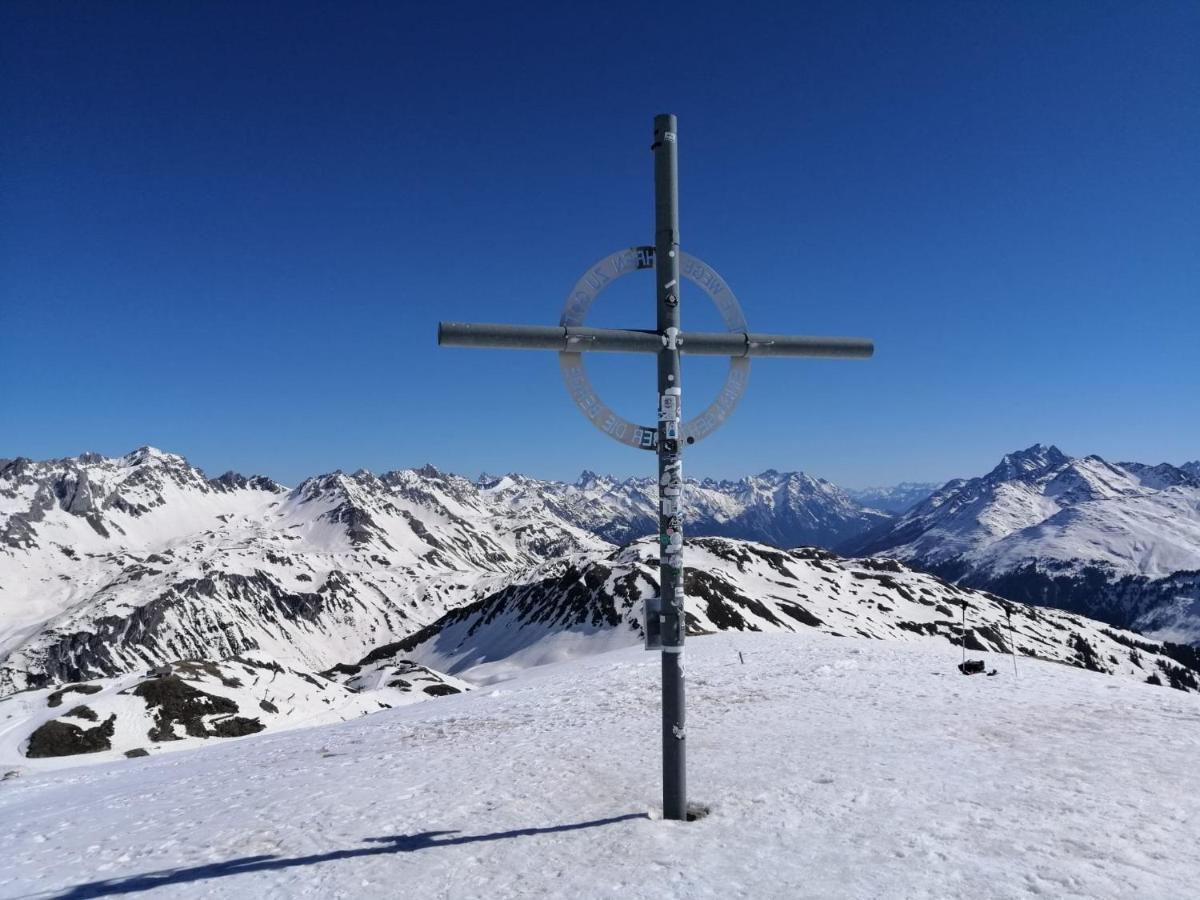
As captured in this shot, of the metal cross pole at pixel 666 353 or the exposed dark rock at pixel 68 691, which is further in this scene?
the exposed dark rock at pixel 68 691

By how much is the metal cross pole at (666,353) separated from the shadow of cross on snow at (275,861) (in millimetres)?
1885

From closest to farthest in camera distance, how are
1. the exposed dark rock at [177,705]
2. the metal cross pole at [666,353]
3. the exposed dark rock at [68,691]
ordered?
the metal cross pole at [666,353], the exposed dark rock at [177,705], the exposed dark rock at [68,691]

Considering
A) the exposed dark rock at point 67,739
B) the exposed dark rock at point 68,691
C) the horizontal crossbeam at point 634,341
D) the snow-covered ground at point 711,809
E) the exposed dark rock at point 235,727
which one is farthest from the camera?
the exposed dark rock at point 68,691

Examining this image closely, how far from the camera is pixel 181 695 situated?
3597 inches

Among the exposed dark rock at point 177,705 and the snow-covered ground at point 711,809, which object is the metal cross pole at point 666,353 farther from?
the exposed dark rock at point 177,705

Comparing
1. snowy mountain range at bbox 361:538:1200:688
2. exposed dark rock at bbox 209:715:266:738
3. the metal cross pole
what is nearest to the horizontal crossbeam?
the metal cross pole

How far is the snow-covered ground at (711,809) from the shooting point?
314 inches

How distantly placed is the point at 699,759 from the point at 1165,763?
25.7 ft

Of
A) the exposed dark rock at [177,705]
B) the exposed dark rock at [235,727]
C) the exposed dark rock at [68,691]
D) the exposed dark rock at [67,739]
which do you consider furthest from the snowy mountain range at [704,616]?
the exposed dark rock at [67,739]

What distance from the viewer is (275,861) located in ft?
31.5

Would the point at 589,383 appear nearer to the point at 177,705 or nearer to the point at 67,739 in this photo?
the point at 67,739

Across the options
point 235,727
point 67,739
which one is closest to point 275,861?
point 235,727

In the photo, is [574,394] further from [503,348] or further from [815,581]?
[815,581]

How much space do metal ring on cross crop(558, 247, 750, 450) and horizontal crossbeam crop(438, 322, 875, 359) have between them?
20 cm
